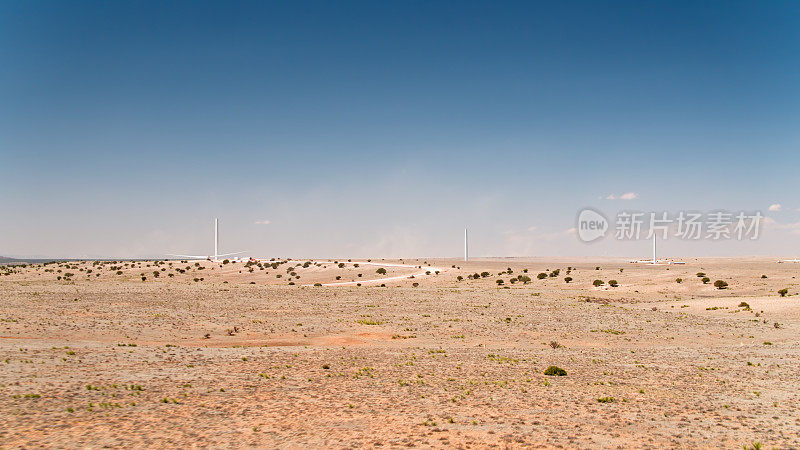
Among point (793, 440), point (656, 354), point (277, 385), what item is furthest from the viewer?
point (656, 354)

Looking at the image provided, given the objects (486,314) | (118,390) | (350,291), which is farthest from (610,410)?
(350,291)

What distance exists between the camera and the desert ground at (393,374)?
49.9 feet

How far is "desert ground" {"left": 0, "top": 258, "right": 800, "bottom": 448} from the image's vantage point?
15.2 metres

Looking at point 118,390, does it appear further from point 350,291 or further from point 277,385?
point 350,291

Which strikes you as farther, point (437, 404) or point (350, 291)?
point (350, 291)

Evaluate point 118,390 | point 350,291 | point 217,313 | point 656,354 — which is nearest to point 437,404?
point 118,390

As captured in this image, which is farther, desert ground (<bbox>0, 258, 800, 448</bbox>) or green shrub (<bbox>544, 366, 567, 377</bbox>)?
green shrub (<bbox>544, 366, 567, 377</bbox>)

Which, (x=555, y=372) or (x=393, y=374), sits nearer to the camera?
(x=393, y=374)

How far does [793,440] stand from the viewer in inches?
579

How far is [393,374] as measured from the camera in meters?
23.7

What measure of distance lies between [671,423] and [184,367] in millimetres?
19896

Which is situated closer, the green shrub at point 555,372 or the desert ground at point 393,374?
the desert ground at point 393,374

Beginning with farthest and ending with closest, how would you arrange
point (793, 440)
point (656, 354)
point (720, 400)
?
point (656, 354) → point (720, 400) → point (793, 440)

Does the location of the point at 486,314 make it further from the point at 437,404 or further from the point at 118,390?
the point at 118,390
